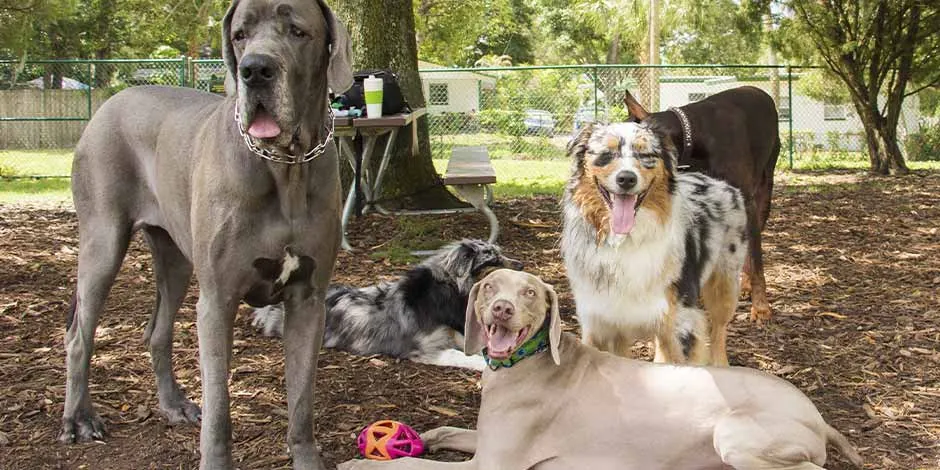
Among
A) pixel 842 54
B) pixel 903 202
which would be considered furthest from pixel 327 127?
→ pixel 842 54

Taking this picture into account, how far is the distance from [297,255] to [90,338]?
1.43m

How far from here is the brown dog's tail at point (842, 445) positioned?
3834mm

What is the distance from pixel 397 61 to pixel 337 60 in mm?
6867

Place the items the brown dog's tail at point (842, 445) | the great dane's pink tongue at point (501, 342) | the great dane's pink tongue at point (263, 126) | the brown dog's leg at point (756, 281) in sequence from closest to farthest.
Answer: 1. the great dane's pink tongue at point (263, 126)
2. the brown dog's tail at point (842, 445)
3. the great dane's pink tongue at point (501, 342)
4. the brown dog's leg at point (756, 281)

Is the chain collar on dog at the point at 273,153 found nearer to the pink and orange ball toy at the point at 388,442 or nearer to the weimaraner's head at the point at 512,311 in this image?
the weimaraner's head at the point at 512,311

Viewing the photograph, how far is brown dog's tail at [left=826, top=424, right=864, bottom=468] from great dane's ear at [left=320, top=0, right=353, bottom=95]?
247 centimetres

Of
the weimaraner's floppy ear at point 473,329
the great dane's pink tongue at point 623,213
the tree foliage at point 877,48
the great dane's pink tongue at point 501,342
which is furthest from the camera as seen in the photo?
the tree foliage at point 877,48

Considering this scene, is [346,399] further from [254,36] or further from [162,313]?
[254,36]

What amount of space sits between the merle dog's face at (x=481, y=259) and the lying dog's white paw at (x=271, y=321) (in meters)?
1.32

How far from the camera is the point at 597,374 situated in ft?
13.2

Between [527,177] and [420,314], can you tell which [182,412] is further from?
[527,177]

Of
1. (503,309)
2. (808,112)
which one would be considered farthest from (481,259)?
(808,112)

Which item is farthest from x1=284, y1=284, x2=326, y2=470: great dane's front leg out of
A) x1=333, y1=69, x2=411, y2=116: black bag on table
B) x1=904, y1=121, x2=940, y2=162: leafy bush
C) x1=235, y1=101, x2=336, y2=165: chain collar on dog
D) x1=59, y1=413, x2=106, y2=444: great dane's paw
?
x1=904, y1=121, x2=940, y2=162: leafy bush

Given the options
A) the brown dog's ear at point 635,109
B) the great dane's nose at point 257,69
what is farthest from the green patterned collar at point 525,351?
the brown dog's ear at point 635,109
